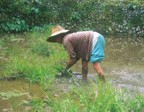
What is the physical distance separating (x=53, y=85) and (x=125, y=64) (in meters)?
2.78

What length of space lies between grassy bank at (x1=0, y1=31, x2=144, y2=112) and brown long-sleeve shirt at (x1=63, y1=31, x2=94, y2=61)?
0.48m

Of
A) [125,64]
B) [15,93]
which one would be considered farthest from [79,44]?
[125,64]

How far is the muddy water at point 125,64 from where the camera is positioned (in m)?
6.81

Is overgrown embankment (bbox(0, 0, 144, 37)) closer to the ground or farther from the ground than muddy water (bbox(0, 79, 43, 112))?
farther from the ground

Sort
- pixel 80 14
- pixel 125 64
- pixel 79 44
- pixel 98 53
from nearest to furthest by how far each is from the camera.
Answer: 1. pixel 98 53
2. pixel 79 44
3. pixel 125 64
4. pixel 80 14

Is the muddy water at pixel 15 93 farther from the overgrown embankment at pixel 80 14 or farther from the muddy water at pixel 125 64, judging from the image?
the overgrown embankment at pixel 80 14

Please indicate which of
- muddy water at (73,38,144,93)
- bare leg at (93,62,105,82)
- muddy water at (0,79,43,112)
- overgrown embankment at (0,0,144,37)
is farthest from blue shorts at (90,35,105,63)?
overgrown embankment at (0,0,144,37)

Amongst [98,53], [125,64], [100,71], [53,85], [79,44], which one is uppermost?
[79,44]

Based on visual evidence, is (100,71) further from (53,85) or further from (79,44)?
(53,85)

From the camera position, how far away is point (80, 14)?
12508mm

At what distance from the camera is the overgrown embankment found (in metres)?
11.7

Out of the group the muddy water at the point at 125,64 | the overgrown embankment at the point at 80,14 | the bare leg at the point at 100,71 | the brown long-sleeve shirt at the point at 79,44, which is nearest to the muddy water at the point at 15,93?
the brown long-sleeve shirt at the point at 79,44

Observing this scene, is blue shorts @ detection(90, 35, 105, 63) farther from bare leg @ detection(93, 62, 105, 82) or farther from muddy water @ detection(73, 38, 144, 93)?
muddy water @ detection(73, 38, 144, 93)

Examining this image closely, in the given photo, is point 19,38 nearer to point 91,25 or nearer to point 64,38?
point 91,25
